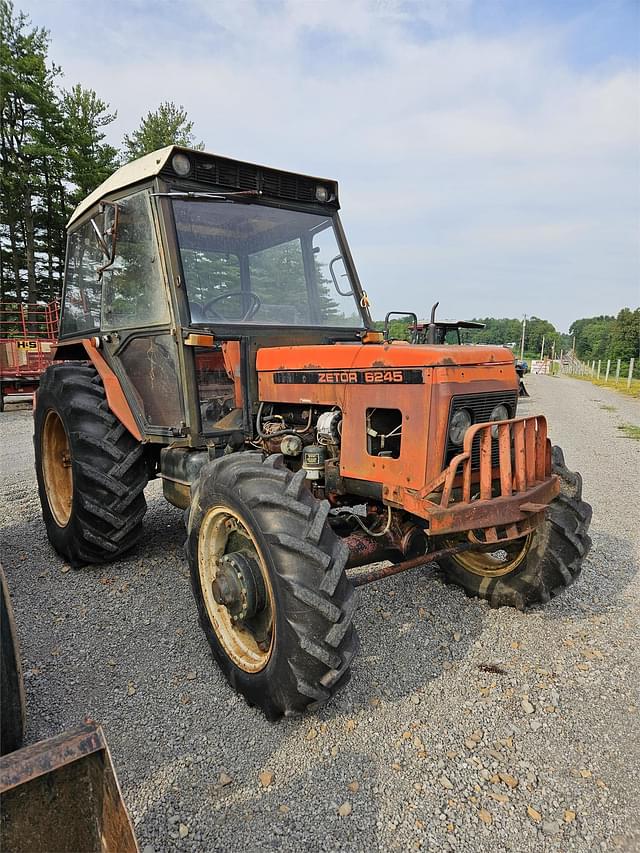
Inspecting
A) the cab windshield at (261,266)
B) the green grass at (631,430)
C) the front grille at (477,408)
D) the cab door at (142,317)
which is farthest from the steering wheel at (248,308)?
the green grass at (631,430)

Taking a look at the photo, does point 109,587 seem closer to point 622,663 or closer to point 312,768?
point 312,768

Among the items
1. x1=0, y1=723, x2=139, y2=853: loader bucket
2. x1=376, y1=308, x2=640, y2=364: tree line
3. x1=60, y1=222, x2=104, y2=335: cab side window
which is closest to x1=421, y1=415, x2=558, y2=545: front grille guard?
x1=0, y1=723, x2=139, y2=853: loader bucket

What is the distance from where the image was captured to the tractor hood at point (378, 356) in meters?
2.76

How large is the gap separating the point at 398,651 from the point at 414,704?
436 millimetres

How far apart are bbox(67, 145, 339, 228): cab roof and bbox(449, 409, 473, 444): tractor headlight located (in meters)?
2.00

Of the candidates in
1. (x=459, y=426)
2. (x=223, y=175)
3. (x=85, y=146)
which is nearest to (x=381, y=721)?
(x=459, y=426)

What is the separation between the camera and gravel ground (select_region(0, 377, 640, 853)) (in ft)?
6.77

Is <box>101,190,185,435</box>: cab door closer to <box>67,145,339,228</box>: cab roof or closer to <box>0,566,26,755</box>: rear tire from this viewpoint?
<box>67,145,339,228</box>: cab roof

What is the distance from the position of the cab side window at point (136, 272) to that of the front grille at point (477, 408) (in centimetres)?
183

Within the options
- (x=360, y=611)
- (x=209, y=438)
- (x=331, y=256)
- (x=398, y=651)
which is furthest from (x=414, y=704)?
(x=331, y=256)

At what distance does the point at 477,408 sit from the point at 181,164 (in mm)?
2246

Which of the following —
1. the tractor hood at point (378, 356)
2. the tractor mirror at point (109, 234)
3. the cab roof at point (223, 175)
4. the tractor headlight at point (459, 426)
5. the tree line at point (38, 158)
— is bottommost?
the tractor headlight at point (459, 426)

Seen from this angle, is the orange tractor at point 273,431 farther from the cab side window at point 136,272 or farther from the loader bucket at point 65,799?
the loader bucket at point 65,799

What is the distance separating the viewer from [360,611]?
3588 millimetres
